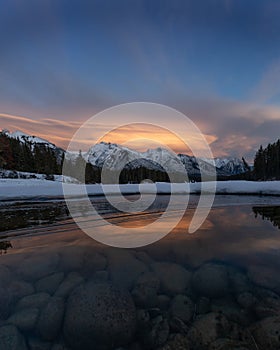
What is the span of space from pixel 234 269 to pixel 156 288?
5.61ft

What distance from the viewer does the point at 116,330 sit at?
3197 millimetres

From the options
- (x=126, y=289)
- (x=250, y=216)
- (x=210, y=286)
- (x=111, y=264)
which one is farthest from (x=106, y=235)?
(x=250, y=216)

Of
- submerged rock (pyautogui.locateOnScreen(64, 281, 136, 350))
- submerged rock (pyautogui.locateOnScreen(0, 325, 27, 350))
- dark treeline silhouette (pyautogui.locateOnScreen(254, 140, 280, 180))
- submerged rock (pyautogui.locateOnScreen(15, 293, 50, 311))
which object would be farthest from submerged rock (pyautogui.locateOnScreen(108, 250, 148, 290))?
dark treeline silhouette (pyautogui.locateOnScreen(254, 140, 280, 180))

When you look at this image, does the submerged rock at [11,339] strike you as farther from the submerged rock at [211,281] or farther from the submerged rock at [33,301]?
the submerged rock at [211,281]

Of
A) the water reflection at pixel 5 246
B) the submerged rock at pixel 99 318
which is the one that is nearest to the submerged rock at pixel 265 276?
the submerged rock at pixel 99 318

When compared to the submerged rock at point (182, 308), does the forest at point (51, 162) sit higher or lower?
higher

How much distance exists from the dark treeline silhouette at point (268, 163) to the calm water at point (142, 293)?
234 ft

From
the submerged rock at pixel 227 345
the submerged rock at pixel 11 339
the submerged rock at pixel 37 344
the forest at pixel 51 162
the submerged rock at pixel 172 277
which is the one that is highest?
the forest at pixel 51 162

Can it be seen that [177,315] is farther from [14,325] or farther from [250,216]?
[250,216]

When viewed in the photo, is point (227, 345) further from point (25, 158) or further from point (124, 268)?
point (25, 158)

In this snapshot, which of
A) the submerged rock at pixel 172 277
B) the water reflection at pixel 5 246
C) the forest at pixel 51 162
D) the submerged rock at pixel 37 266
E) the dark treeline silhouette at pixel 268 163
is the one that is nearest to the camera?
the submerged rock at pixel 172 277

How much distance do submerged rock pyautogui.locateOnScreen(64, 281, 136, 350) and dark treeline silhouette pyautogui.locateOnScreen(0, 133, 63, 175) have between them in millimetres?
55695

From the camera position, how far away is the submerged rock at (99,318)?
312 cm

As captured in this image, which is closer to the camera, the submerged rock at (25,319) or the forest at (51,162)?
the submerged rock at (25,319)
